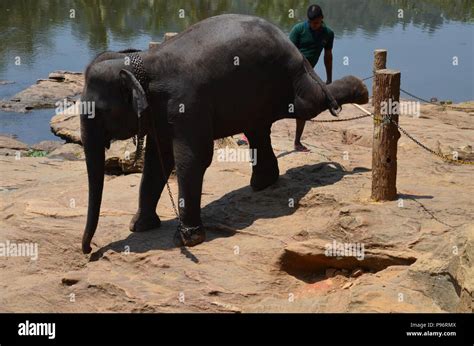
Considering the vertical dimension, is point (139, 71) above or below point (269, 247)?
above

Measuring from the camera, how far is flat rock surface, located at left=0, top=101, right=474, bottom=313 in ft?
21.6

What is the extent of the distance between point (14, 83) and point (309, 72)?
13.7 meters

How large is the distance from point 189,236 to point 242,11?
23.8 m

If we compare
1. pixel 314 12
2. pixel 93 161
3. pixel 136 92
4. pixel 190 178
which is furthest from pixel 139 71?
pixel 314 12

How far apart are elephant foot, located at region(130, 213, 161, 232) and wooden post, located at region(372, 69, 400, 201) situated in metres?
2.34

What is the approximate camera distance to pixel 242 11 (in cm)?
3111

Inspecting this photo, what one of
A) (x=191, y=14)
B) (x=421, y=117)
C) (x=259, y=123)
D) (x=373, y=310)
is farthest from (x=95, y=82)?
(x=191, y=14)

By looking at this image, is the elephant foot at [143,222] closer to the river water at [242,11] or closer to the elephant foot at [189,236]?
the elephant foot at [189,236]

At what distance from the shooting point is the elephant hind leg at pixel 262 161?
9125 mm

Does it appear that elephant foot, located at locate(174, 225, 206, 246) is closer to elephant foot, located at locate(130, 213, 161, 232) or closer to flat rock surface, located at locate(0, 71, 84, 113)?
elephant foot, located at locate(130, 213, 161, 232)

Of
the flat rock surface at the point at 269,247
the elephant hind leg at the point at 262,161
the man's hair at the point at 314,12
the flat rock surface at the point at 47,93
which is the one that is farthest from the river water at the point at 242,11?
the elephant hind leg at the point at 262,161

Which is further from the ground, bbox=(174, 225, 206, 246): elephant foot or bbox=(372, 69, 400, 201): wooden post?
bbox=(372, 69, 400, 201): wooden post

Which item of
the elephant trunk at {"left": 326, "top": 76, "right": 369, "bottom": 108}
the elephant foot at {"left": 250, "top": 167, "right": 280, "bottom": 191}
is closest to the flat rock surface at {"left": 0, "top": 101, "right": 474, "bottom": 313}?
the elephant foot at {"left": 250, "top": 167, "right": 280, "bottom": 191}

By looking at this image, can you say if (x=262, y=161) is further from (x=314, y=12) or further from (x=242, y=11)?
(x=242, y=11)
